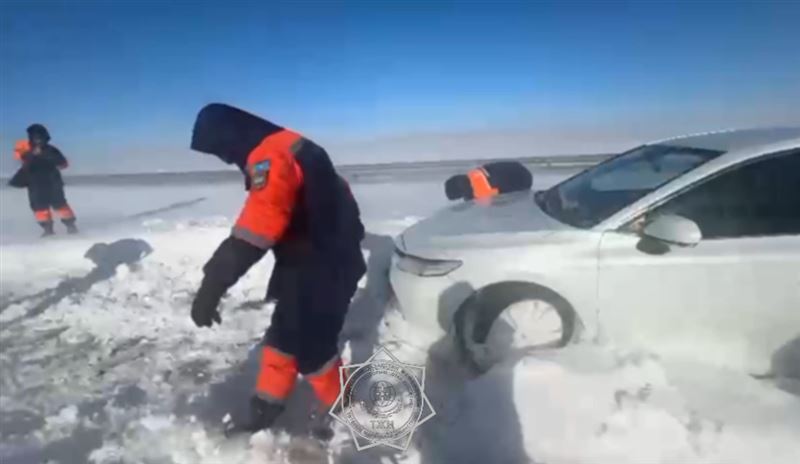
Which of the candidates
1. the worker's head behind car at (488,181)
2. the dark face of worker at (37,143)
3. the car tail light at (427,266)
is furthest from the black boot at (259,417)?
the dark face of worker at (37,143)

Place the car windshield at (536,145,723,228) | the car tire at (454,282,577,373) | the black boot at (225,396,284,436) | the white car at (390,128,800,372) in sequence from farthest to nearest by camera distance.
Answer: the car windshield at (536,145,723,228)
the car tire at (454,282,577,373)
the black boot at (225,396,284,436)
the white car at (390,128,800,372)

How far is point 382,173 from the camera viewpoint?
7.43 ft

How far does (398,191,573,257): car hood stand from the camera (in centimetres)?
230

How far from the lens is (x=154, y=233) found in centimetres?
296

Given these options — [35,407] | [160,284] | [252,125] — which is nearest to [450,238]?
[252,125]

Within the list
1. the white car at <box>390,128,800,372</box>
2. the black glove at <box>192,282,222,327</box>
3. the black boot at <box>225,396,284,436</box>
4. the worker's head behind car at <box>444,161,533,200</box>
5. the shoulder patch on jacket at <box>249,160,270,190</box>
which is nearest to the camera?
the shoulder patch on jacket at <box>249,160,270,190</box>

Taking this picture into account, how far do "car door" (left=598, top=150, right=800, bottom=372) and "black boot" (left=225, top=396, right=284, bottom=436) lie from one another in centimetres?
128

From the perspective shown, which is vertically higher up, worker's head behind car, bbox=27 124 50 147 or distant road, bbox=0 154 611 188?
worker's head behind car, bbox=27 124 50 147

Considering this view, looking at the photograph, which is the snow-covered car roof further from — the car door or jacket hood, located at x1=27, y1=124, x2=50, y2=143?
jacket hood, located at x1=27, y1=124, x2=50, y2=143

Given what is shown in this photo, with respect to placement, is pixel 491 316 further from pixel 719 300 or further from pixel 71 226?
pixel 71 226

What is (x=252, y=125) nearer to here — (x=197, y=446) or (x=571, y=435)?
(x=197, y=446)

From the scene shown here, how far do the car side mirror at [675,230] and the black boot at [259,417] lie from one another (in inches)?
59.4

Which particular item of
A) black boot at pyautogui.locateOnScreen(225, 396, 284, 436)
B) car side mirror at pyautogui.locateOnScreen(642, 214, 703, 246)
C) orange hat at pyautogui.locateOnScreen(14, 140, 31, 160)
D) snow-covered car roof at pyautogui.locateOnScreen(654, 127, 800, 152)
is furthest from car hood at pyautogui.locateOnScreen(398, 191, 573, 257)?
orange hat at pyautogui.locateOnScreen(14, 140, 31, 160)

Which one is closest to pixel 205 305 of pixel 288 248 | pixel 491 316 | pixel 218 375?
pixel 288 248
